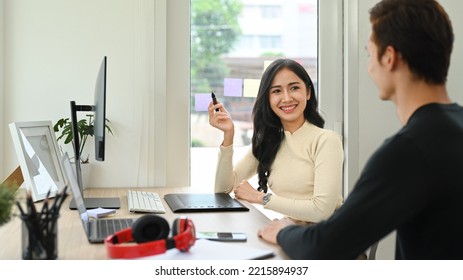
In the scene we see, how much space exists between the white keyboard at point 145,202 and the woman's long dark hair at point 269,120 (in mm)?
361

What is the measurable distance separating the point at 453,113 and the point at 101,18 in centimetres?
150

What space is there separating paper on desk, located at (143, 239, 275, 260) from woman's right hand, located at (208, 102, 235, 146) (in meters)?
0.81

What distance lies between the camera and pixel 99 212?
1480 millimetres

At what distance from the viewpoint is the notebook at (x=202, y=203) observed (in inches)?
61.6

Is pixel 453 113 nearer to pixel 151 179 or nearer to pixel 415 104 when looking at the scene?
pixel 415 104

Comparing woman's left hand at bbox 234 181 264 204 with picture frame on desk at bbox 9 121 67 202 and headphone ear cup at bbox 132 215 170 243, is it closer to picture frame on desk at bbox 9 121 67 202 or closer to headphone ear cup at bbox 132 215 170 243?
picture frame on desk at bbox 9 121 67 202

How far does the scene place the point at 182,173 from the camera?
2.19 meters

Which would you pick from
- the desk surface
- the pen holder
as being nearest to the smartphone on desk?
the desk surface

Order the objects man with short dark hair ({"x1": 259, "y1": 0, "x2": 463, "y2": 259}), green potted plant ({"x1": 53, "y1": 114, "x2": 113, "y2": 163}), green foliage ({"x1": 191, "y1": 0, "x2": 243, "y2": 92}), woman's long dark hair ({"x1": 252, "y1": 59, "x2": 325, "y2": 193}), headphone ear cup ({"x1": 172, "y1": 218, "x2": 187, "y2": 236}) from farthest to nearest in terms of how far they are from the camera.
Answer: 1. green foliage ({"x1": 191, "y1": 0, "x2": 243, "y2": 92})
2. green potted plant ({"x1": 53, "y1": 114, "x2": 113, "y2": 163})
3. woman's long dark hair ({"x1": 252, "y1": 59, "x2": 325, "y2": 193})
4. headphone ear cup ({"x1": 172, "y1": 218, "x2": 187, "y2": 236})
5. man with short dark hair ({"x1": 259, "y1": 0, "x2": 463, "y2": 259})

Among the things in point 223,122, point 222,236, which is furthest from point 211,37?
point 222,236

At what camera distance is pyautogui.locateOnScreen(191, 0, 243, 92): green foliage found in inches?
86.9

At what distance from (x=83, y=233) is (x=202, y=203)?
1.49 feet

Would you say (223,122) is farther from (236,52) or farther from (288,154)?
(236,52)
